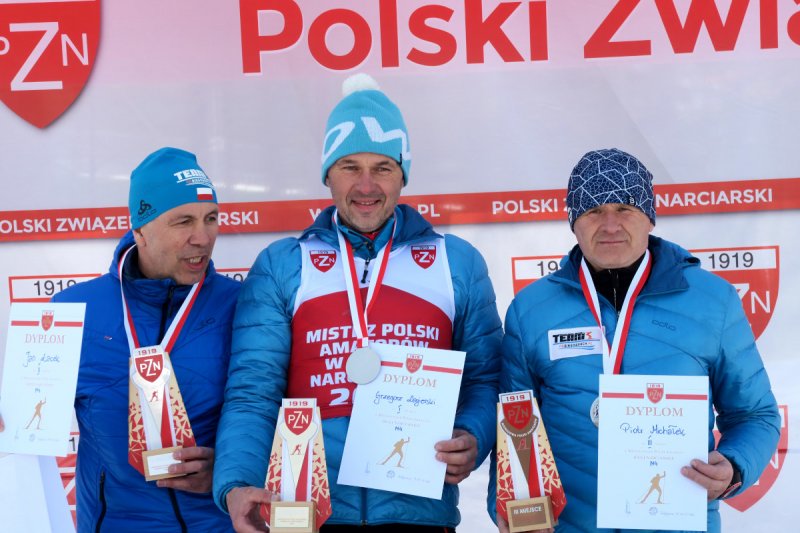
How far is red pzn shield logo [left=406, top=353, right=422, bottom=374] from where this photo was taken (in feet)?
6.38

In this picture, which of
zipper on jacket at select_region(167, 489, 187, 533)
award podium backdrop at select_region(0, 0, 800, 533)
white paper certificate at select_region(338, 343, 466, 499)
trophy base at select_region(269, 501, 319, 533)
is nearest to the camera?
trophy base at select_region(269, 501, 319, 533)

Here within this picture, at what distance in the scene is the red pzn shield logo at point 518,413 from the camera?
1845 millimetres

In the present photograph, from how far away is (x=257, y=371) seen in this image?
6.83ft

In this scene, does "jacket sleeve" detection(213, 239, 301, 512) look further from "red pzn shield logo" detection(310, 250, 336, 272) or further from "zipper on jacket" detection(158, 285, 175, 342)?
"zipper on jacket" detection(158, 285, 175, 342)

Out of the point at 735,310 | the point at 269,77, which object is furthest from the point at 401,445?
the point at 269,77

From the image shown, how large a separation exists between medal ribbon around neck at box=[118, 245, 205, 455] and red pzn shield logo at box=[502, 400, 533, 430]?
84cm

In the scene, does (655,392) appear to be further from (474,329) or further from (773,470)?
(773,470)

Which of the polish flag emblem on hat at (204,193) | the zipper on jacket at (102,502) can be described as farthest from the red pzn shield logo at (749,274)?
the zipper on jacket at (102,502)

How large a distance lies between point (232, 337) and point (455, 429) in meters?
0.65

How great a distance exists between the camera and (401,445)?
1.92m

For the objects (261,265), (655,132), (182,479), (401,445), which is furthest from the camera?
(655,132)

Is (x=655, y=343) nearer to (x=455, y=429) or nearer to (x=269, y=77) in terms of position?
(x=455, y=429)

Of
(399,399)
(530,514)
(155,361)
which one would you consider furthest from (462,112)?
(530,514)

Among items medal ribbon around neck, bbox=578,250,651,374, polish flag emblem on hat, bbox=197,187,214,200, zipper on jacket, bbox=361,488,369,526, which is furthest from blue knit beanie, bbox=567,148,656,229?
polish flag emblem on hat, bbox=197,187,214,200
